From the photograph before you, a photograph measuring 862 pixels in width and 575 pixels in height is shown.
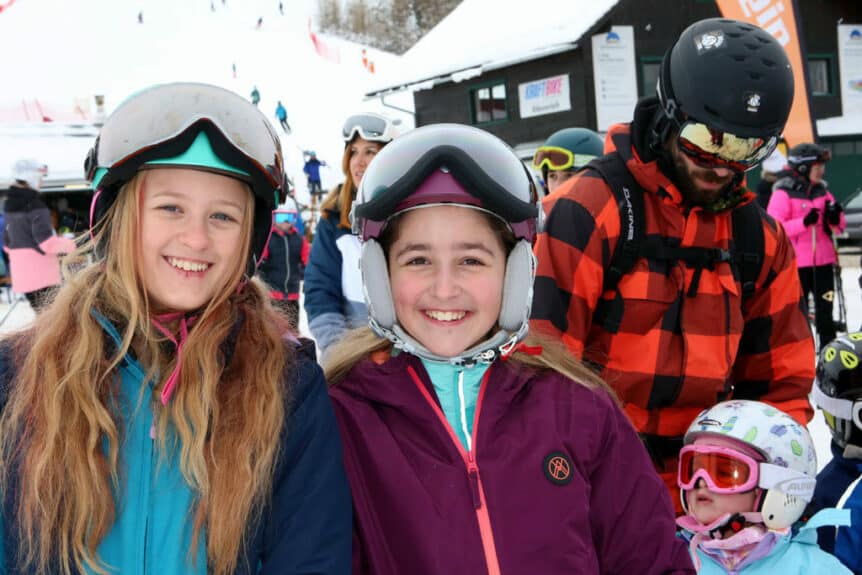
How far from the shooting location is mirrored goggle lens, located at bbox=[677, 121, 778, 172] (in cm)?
225

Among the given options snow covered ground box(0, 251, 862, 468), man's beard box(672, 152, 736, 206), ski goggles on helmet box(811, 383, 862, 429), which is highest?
man's beard box(672, 152, 736, 206)

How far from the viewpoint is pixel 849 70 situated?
23344mm

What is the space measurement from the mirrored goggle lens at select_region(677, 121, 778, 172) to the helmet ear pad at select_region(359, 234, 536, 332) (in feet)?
2.29

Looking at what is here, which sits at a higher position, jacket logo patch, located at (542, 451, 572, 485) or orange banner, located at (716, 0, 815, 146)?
orange banner, located at (716, 0, 815, 146)

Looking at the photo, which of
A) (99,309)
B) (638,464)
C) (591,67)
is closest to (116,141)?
(99,309)

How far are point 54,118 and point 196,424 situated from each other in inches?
1362

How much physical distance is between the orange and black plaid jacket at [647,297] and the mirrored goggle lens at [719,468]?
10.4 inches

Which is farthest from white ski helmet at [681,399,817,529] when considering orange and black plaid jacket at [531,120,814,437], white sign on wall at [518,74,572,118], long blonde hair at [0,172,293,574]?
white sign on wall at [518,74,572,118]

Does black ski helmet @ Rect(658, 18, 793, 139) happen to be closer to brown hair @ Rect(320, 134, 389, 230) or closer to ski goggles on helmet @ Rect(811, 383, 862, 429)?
ski goggles on helmet @ Rect(811, 383, 862, 429)

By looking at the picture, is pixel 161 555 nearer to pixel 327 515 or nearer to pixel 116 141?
pixel 327 515

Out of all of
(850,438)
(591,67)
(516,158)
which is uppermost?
(591,67)

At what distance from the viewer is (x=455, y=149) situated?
74.4 inches

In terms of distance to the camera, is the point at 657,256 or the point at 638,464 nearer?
the point at 638,464

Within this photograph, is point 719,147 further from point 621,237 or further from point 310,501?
point 310,501
